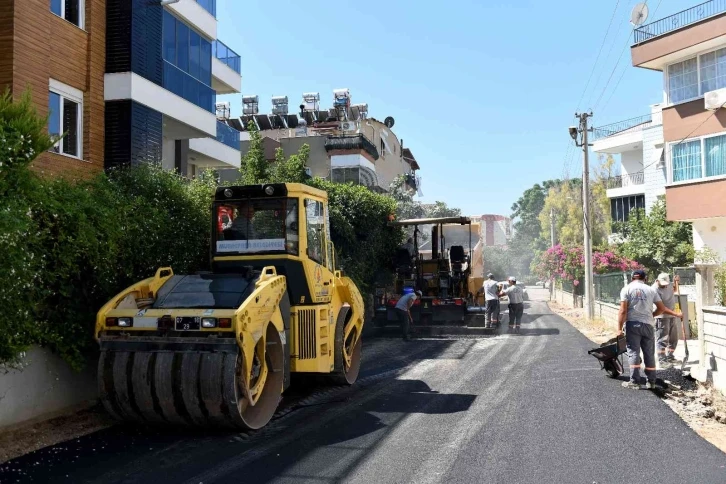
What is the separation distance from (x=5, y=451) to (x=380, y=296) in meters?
13.2

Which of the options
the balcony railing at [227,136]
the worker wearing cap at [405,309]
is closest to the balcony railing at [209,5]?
the balcony railing at [227,136]

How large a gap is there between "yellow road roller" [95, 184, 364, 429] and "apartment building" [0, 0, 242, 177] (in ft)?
13.8

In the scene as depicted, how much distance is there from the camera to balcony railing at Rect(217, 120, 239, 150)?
21422mm

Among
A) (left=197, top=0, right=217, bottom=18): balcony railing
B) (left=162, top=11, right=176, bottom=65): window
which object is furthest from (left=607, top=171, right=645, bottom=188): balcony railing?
(left=162, top=11, right=176, bottom=65): window

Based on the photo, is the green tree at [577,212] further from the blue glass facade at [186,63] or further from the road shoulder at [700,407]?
the road shoulder at [700,407]

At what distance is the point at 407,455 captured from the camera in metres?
6.14

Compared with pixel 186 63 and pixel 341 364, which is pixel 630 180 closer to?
pixel 186 63

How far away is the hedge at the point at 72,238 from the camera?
6.42 m

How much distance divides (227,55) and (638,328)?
17.4 meters

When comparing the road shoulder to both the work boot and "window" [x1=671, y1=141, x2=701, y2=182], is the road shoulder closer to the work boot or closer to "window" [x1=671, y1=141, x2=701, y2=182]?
the work boot

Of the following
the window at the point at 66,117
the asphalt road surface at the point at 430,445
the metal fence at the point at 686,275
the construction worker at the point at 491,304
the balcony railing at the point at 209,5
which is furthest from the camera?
the construction worker at the point at 491,304

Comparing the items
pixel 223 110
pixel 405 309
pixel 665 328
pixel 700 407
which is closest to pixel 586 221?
pixel 405 309

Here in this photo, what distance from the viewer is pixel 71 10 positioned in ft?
41.5

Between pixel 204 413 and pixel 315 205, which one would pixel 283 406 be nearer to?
pixel 204 413
